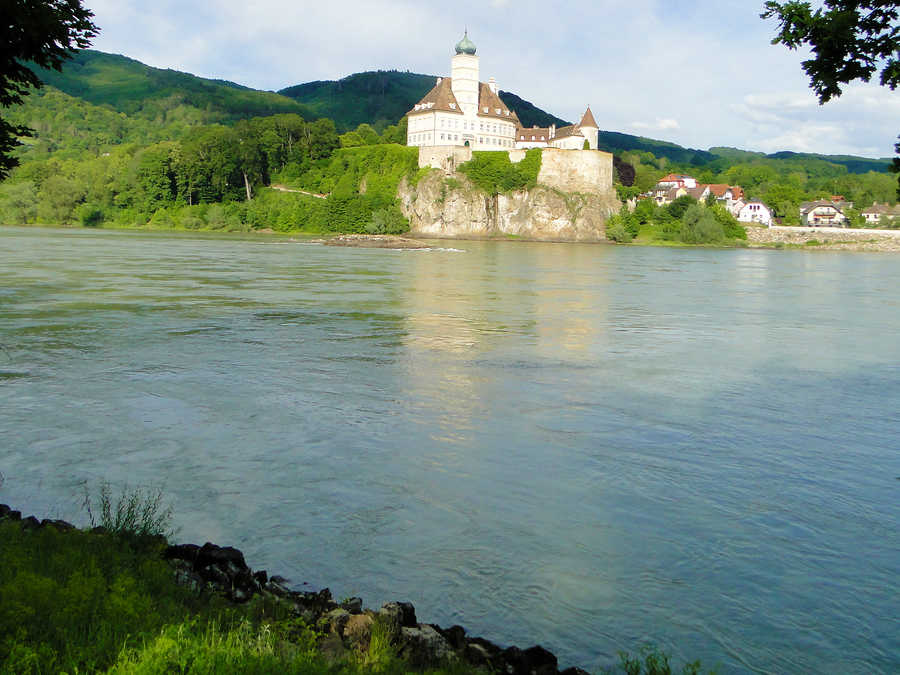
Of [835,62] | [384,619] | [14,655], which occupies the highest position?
[835,62]

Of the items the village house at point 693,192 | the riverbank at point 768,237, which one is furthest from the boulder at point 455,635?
the village house at point 693,192

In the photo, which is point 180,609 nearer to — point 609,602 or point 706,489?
point 609,602

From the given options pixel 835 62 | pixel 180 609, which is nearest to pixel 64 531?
pixel 180 609

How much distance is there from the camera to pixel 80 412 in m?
10.7

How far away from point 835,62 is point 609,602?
16.1ft

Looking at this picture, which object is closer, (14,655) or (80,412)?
(14,655)

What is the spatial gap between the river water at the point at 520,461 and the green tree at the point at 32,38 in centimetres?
390

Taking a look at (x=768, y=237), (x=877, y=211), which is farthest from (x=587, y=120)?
(x=877, y=211)

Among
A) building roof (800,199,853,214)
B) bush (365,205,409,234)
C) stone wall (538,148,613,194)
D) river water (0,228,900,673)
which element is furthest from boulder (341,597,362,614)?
building roof (800,199,853,214)

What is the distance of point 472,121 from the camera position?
103 meters

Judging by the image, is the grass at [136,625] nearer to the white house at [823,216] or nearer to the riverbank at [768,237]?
the riverbank at [768,237]

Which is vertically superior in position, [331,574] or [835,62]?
[835,62]

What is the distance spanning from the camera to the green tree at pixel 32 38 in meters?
6.87

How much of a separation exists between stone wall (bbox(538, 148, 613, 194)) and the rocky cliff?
977 millimetres
